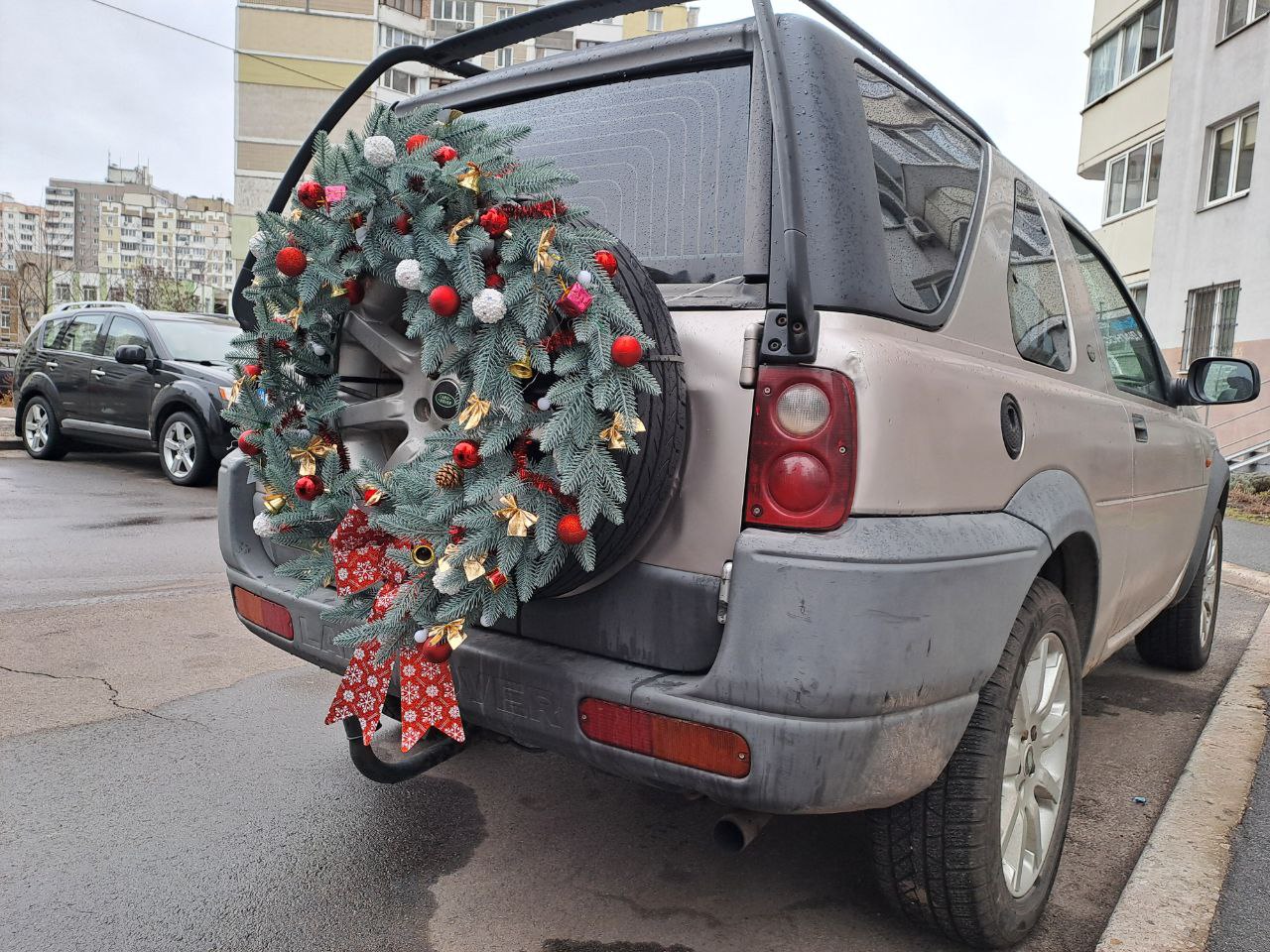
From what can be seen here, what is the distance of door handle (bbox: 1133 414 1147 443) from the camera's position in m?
3.23

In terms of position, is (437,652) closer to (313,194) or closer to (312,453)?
(312,453)

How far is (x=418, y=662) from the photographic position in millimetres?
2086

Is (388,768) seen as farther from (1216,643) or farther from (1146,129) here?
(1146,129)

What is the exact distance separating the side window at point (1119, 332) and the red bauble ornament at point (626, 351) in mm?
2034

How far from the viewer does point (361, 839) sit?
2.73 meters

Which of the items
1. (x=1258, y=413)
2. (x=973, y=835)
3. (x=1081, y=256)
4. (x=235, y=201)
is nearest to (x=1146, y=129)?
(x=1258, y=413)

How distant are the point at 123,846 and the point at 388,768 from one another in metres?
0.74

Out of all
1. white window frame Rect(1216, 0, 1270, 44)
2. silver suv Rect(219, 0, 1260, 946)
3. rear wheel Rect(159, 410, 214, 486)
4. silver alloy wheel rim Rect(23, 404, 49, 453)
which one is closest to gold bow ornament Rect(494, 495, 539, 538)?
silver suv Rect(219, 0, 1260, 946)

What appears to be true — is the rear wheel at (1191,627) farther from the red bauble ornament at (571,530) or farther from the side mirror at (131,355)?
the side mirror at (131,355)

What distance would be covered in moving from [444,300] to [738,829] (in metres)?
1.16

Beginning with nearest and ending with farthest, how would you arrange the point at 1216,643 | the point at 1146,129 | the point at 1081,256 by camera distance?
the point at 1081,256, the point at 1216,643, the point at 1146,129

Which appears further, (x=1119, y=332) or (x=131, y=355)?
(x=131, y=355)

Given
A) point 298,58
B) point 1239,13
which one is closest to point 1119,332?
point 1239,13

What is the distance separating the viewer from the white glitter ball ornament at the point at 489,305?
1.81 m
